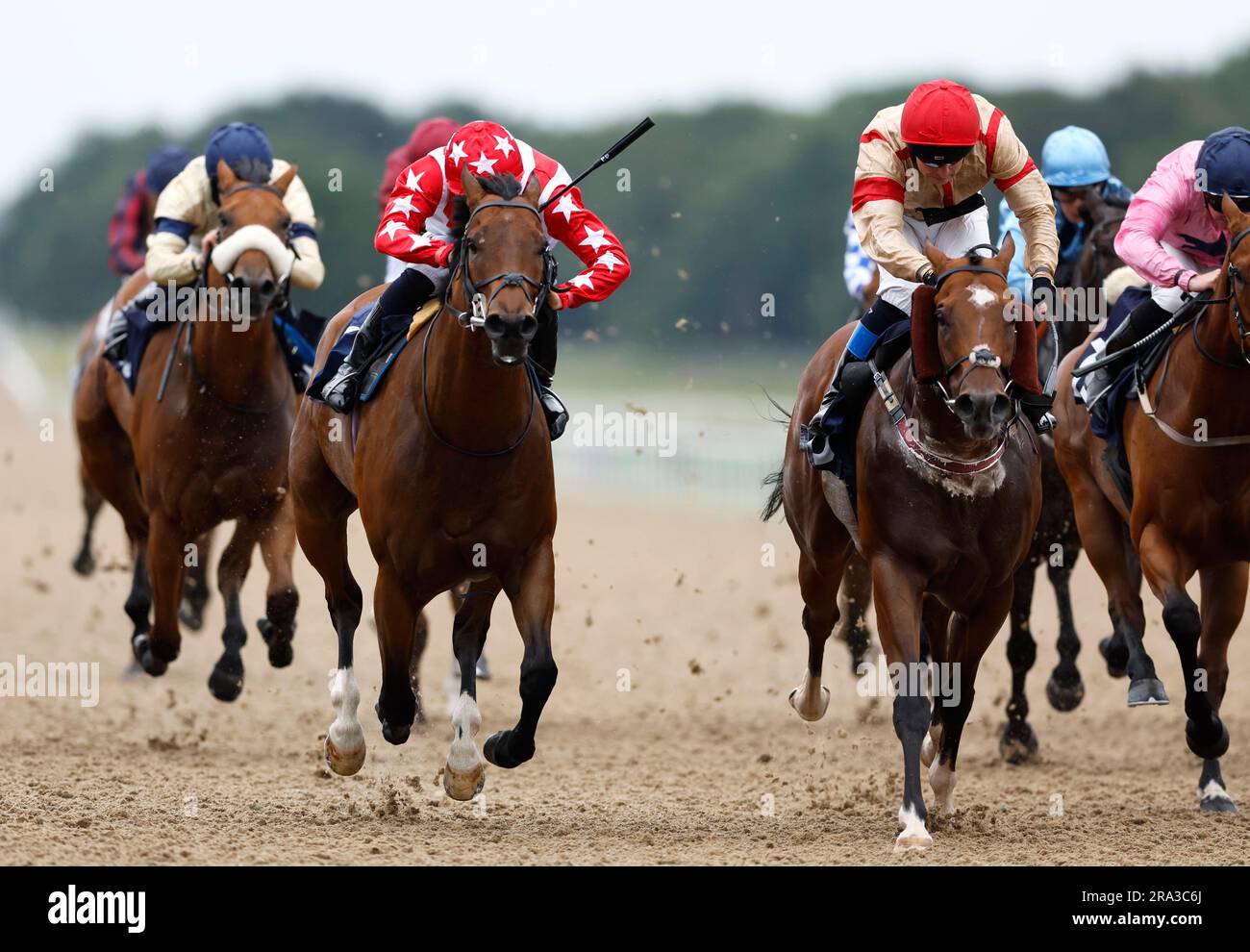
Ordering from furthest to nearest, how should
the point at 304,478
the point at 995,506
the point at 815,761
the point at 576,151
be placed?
the point at 576,151 < the point at 815,761 < the point at 304,478 < the point at 995,506

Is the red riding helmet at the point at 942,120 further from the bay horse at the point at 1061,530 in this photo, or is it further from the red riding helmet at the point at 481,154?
the bay horse at the point at 1061,530

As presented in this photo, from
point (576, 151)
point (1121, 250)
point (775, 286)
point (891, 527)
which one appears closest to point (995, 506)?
point (891, 527)

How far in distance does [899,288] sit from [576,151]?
72.2ft

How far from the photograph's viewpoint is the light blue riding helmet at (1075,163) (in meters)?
8.88

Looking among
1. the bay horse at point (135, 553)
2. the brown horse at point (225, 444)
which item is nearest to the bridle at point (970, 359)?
the brown horse at point (225, 444)

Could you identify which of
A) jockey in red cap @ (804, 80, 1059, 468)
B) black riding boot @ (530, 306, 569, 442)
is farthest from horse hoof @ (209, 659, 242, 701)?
jockey in red cap @ (804, 80, 1059, 468)

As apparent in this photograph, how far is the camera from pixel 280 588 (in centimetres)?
805

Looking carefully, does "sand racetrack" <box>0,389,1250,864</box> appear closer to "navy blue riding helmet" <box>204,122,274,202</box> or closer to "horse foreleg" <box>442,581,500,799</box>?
"horse foreleg" <box>442,581,500,799</box>

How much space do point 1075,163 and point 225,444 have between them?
13.1 feet

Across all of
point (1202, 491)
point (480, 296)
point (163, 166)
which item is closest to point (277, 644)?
point (480, 296)

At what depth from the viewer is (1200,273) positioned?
6.94 metres

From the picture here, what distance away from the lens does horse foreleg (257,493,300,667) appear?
26.4 feet

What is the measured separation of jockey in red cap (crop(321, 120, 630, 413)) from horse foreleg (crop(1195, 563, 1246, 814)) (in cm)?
252
